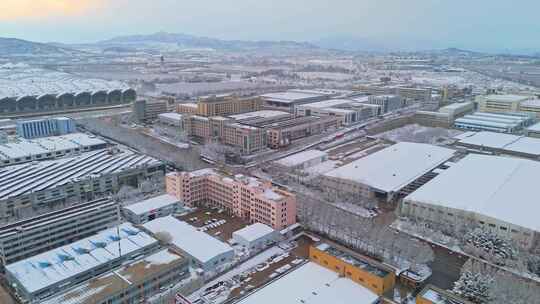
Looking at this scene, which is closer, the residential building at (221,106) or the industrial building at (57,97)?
the residential building at (221,106)

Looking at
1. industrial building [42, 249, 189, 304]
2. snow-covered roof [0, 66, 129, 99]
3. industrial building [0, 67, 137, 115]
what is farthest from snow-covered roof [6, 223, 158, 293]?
snow-covered roof [0, 66, 129, 99]

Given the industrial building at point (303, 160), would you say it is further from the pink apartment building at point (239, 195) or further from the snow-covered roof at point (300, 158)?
the pink apartment building at point (239, 195)

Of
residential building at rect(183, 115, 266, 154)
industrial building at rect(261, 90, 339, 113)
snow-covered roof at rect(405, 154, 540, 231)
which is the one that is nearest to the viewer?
snow-covered roof at rect(405, 154, 540, 231)

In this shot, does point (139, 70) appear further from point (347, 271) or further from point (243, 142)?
Result: point (347, 271)

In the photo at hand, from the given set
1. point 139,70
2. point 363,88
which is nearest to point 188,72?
point 139,70

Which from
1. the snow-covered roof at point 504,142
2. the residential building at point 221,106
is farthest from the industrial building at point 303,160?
the residential building at point 221,106

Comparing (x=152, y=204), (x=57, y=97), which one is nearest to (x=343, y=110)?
(x=152, y=204)

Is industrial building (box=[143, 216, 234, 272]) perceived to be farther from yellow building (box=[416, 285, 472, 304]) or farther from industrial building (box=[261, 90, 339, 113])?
industrial building (box=[261, 90, 339, 113])
